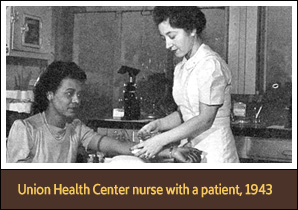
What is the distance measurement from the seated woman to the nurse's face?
381mm

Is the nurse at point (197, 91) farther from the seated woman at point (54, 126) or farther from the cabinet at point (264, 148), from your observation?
the cabinet at point (264, 148)

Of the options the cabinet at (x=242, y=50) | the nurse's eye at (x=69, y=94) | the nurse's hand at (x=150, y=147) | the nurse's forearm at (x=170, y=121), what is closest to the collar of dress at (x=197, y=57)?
the nurse's forearm at (x=170, y=121)

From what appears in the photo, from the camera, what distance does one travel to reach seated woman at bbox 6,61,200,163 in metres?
1.90

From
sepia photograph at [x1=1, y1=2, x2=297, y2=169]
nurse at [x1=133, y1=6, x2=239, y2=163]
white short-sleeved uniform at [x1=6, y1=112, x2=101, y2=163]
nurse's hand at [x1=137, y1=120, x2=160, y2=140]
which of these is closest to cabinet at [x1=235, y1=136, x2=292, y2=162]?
sepia photograph at [x1=1, y1=2, x2=297, y2=169]

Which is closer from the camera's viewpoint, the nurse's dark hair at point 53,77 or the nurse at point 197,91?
the nurse at point 197,91

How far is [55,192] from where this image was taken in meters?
1.71

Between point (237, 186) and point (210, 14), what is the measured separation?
5.64 feet

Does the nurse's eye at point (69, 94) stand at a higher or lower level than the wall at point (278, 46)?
lower

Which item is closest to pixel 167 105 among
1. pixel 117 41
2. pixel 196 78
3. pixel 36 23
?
pixel 117 41

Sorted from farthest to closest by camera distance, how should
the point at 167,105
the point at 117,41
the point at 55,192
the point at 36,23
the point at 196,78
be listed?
the point at 117,41
the point at 167,105
the point at 36,23
the point at 196,78
the point at 55,192

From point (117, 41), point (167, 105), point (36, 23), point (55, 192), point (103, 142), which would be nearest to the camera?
point (55, 192)

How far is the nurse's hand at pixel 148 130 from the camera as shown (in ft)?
6.49

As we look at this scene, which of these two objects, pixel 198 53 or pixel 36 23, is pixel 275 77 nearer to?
pixel 198 53

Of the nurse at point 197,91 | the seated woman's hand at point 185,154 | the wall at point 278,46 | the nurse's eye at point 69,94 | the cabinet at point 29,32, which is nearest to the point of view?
the seated woman's hand at point 185,154
